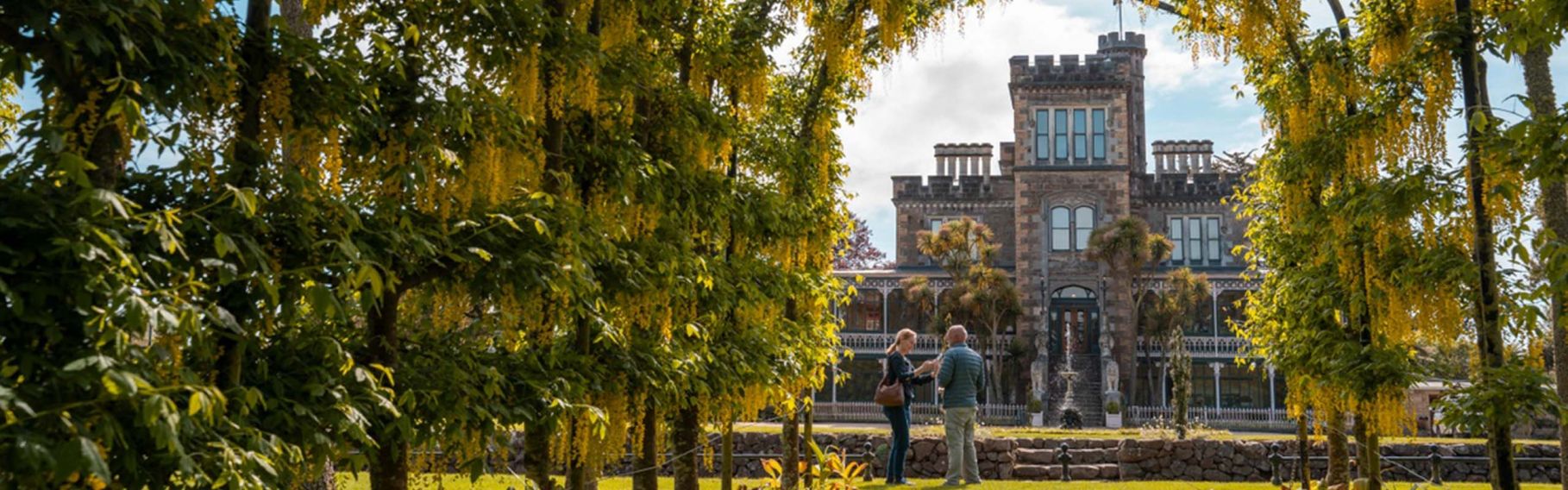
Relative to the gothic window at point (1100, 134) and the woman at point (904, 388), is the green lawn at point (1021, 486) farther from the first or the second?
the gothic window at point (1100, 134)

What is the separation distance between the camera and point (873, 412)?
124ft

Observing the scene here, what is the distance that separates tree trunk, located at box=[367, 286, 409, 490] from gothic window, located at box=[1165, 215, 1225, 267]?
41.4m

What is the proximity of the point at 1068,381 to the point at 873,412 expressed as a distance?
5.90 m

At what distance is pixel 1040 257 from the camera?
1689 inches

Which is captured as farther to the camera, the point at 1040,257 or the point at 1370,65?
the point at 1040,257

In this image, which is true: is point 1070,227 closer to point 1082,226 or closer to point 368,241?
point 1082,226

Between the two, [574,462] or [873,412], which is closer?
[574,462]

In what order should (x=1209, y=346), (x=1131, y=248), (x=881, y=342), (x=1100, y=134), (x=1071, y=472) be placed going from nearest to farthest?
(x=1071, y=472)
(x=1131, y=248)
(x=1209, y=346)
(x=881, y=342)
(x=1100, y=134)

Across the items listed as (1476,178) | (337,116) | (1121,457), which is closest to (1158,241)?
(1121,457)

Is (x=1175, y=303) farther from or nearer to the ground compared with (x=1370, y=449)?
farther from the ground

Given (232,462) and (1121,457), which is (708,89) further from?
(1121,457)

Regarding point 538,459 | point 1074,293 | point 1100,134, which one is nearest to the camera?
point 538,459

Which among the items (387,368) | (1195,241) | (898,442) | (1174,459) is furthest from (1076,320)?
(387,368)

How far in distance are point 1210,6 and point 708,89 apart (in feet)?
11.9
